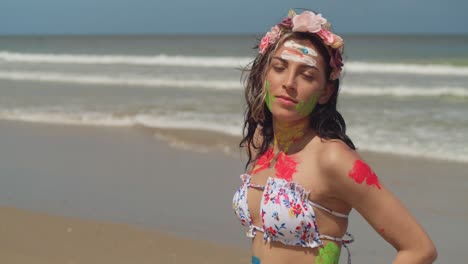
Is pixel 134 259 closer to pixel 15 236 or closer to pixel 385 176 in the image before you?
pixel 15 236

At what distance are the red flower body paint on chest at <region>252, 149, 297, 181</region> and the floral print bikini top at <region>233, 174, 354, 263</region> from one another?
0.03m

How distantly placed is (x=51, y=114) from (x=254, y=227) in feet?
32.8

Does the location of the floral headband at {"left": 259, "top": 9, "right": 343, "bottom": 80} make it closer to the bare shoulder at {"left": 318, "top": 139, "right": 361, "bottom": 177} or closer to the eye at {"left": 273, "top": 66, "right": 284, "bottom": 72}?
the eye at {"left": 273, "top": 66, "right": 284, "bottom": 72}

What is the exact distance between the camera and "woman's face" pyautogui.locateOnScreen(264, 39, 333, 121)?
2.11 m

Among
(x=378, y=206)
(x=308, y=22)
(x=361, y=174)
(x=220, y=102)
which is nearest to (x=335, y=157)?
(x=361, y=174)

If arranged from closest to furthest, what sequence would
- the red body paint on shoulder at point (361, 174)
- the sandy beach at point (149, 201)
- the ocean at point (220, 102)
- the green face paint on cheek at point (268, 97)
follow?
the red body paint on shoulder at point (361, 174), the green face paint on cheek at point (268, 97), the sandy beach at point (149, 201), the ocean at point (220, 102)

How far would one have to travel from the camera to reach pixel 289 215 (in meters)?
2.08

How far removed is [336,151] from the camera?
6.68ft

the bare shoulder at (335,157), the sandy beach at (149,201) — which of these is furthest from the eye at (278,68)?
the sandy beach at (149,201)

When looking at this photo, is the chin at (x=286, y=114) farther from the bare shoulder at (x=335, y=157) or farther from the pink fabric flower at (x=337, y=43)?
the pink fabric flower at (x=337, y=43)

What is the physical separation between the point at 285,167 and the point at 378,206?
362mm

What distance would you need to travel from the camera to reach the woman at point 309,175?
201cm

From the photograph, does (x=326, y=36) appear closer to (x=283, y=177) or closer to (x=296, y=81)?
(x=296, y=81)

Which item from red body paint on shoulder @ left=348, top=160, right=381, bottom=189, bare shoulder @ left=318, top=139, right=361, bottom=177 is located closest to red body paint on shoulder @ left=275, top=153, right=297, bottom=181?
bare shoulder @ left=318, top=139, right=361, bottom=177
